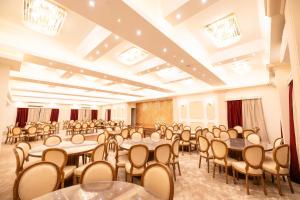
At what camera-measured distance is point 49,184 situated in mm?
2027

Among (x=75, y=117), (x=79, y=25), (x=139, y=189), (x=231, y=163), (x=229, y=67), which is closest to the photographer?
(x=139, y=189)

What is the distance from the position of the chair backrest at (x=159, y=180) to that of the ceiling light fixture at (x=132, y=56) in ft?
16.5

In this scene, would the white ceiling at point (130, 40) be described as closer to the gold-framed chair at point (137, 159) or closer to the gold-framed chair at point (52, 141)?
the gold-framed chair at point (52, 141)

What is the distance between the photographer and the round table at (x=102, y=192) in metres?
1.55

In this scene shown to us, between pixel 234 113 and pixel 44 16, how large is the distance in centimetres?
1039

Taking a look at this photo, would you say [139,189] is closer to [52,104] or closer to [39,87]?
[39,87]

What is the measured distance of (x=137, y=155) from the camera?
11.1ft

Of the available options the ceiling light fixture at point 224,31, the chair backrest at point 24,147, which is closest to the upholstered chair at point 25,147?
the chair backrest at point 24,147

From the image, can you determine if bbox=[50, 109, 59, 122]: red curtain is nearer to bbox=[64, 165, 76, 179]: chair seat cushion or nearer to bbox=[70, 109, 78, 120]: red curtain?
bbox=[70, 109, 78, 120]: red curtain

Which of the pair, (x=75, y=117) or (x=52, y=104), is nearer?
(x=52, y=104)

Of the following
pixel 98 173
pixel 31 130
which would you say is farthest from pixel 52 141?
pixel 31 130

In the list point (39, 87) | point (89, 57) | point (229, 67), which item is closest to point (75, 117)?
point (39, 87)

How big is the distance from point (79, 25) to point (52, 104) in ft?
57.0

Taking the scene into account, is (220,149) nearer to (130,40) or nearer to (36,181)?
(130,40)
